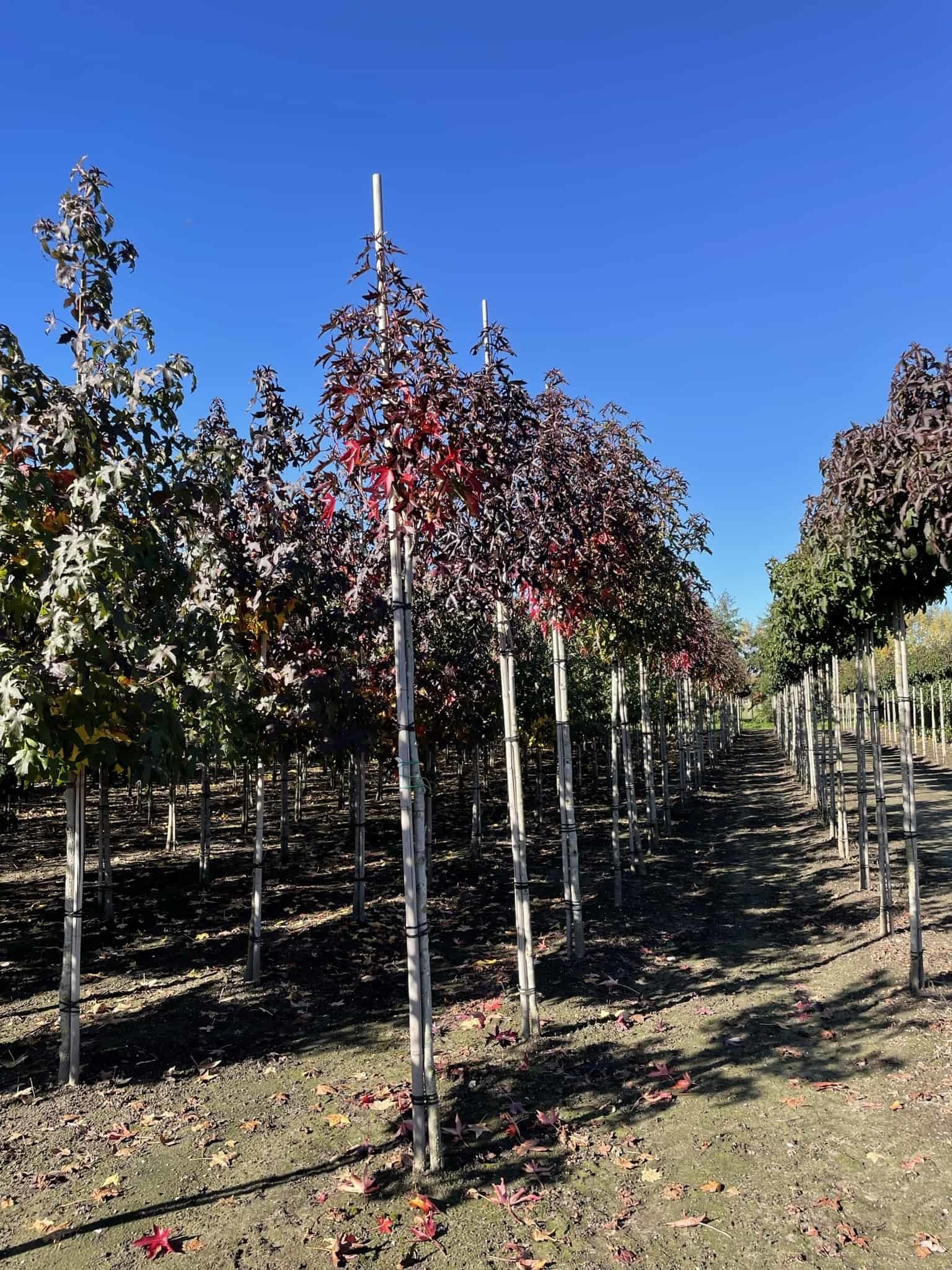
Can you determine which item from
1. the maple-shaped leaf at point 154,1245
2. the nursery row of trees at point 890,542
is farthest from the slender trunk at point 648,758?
the maple-shaped leaf at point 154,1245

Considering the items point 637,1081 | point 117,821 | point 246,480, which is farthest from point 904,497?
point 117,821

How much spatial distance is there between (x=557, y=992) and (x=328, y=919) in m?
3.40

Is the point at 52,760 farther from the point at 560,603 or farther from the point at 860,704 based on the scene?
the point at 860,704

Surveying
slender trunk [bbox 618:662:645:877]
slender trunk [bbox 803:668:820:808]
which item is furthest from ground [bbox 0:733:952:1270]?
slender trunk [bbox 803:668:820:808]

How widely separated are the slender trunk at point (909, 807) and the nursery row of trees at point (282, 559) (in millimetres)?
2436

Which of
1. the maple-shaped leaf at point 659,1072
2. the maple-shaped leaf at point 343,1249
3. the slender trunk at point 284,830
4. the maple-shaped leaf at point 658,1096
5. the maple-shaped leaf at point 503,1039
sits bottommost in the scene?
the maple-shaped leaf at point 503,1039

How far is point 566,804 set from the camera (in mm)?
7121

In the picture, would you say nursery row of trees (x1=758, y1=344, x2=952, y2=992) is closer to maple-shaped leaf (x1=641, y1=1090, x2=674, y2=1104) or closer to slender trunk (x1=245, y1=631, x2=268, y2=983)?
maple-shaped leaf (x1=641, y1=1090, x2=674, y2=1104)

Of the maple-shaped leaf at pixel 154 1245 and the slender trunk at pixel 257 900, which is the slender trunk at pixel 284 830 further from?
the maple-shaped leaf at pixel 154 1245

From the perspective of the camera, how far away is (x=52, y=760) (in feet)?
15.2

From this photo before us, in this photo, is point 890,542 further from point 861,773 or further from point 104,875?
point 104,875

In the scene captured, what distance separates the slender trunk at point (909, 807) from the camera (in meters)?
6.36

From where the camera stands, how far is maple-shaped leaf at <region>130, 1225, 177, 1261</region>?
3.54m

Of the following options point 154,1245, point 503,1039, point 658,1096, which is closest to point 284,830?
point 503,1039
